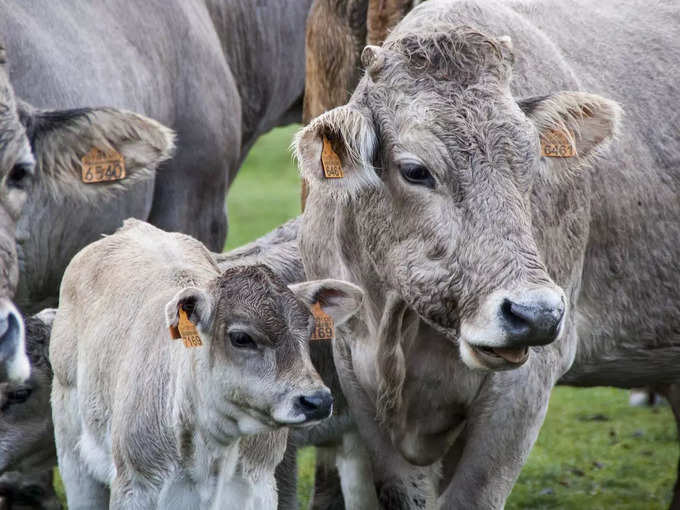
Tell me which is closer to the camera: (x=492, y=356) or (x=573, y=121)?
(x=492, y=356)

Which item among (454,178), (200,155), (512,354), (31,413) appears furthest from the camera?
Answer: (200,155)

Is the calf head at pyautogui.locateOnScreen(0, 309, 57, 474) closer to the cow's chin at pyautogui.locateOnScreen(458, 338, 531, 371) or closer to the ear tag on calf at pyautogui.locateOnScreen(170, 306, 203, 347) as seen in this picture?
the ear tag on calf at pyautogui.locateOnScreen(170, 306, 203, 347)

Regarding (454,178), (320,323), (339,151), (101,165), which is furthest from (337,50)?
(454,178)

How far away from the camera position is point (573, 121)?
224 inches

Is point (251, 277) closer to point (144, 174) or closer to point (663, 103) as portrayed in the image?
point (144, 174)

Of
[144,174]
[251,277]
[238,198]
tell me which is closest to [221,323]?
[251,277]

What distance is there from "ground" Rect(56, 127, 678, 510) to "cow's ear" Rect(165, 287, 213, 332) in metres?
3.30

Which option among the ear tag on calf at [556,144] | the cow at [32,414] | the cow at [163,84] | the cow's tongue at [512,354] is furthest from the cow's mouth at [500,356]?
the cow at [32,414]

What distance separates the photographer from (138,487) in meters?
5.55

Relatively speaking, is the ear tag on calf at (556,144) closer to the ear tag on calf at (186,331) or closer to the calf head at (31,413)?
the ear tag on calf at (186,331)

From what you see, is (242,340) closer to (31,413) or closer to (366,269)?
(366,269)

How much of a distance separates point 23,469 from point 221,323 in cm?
218

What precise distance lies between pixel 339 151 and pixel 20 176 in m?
1.43

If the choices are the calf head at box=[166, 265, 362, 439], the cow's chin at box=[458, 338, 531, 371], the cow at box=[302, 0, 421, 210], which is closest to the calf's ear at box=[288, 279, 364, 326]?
the calf head at box=[166, 265, 362, 439]
